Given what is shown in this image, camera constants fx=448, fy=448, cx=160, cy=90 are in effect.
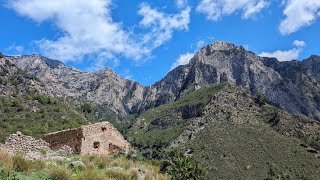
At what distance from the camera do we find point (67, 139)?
21.3 metres

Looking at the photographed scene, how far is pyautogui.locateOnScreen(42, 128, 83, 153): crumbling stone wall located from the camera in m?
20.7

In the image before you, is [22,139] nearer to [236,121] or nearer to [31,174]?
[31,174]

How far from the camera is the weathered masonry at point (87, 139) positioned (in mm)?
20688

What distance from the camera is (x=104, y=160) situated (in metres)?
15.1

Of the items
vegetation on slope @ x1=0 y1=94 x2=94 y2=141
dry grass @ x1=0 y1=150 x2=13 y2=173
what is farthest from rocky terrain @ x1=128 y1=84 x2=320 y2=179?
dry grass @ x1=0 y1=150 x2=13 y2=173

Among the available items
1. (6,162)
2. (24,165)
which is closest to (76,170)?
(24,165)

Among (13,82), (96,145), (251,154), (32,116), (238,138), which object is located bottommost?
(96,145)

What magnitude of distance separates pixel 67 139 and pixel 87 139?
1096 mm

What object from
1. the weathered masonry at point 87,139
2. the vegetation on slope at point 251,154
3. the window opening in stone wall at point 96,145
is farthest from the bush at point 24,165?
the vegetation on slope at point 251,154

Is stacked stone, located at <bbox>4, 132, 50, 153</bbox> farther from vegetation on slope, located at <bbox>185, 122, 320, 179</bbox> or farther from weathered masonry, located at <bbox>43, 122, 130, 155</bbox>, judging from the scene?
vegetation on slope, located at <bbox>185, 122, 320, 179</bbox>

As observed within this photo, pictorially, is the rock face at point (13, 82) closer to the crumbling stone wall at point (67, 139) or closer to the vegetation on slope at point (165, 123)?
the vegetation on slope at point (165, 123)

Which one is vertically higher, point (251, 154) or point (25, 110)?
point (25, 110)

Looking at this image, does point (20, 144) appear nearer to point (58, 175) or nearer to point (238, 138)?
point (58, 175)

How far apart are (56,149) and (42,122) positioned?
44692 millimetres
